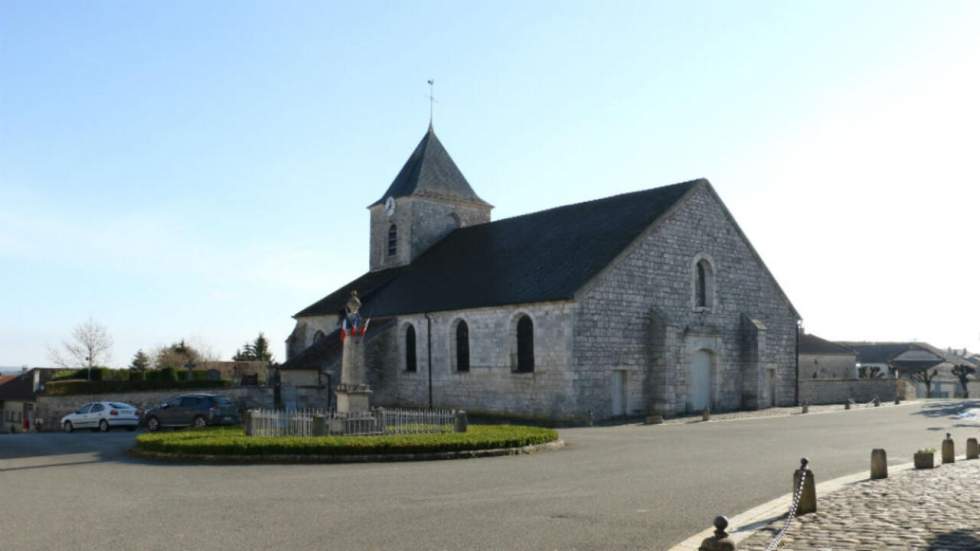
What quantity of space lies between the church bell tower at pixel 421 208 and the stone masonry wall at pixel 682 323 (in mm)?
14693

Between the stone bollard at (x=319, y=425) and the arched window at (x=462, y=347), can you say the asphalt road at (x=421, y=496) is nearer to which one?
the stone bollard at (x=319, y=425)

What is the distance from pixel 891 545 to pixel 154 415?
80.9 ft

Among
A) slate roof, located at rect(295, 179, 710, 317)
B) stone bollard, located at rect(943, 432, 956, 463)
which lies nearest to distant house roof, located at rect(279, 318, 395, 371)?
slate roof, located at rect(295, 179, 710, 317)

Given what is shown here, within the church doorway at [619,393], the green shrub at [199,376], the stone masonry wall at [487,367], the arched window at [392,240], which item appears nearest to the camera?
the stone masonry wall at [487,367]

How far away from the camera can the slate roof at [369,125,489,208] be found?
43062mm

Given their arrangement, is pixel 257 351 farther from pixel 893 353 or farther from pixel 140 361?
pixel 893 353

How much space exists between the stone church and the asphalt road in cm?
863

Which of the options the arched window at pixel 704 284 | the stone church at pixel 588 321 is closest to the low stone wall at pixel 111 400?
the stone church at pixel 588 321

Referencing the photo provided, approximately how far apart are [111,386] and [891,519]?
103 ft

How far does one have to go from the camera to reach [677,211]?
31719 mm

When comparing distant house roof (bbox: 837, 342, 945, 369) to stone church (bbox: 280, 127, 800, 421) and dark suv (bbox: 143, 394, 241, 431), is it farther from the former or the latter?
dark suv (bbox: 143, 394, 241, 431)

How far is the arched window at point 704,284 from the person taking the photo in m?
32.8

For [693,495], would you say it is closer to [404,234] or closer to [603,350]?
[603,350]

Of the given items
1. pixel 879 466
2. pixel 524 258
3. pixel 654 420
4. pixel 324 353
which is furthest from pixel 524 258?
pixel 879 466
